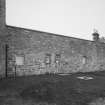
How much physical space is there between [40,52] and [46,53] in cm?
68

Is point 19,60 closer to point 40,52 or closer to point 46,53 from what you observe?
point 40,52

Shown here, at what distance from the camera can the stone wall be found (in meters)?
8.47

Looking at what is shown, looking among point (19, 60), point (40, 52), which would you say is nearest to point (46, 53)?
point (40, 52)

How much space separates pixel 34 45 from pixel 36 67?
2.03 metres

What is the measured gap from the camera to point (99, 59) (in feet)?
51.2

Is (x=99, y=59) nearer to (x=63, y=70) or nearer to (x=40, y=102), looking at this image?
(x=63, y=70)

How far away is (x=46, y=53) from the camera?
33.7 ft

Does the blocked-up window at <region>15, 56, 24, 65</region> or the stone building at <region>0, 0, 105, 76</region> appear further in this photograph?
the blocked-up window at <region>15, 56, 24, 65</region>

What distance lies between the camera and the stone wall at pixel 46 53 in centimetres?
847

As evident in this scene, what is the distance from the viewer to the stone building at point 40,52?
26.0ft

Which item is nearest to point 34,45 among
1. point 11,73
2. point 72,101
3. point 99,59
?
point 11,73

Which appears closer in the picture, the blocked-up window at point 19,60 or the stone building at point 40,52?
the stone building at point 40,52

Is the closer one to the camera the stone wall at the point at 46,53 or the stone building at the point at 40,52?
the stone building at the point at 40,52

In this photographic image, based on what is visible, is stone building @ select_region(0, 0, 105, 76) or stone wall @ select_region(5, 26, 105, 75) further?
stone wall @ select_region(5, 26, 105, 75)
